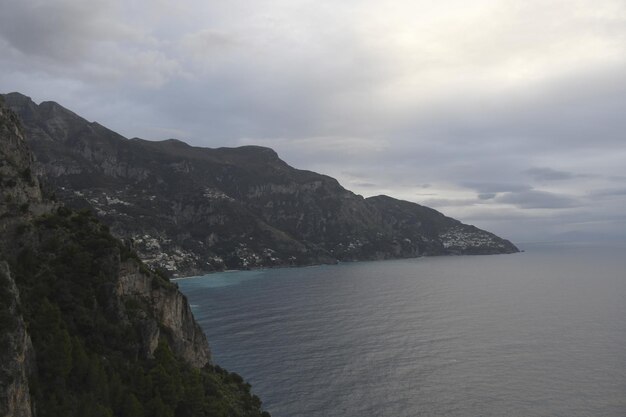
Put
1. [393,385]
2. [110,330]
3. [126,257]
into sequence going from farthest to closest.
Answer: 1. [393,385]
2. [126,257]
3. [110,330]

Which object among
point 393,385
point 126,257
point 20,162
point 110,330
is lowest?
point 393,385

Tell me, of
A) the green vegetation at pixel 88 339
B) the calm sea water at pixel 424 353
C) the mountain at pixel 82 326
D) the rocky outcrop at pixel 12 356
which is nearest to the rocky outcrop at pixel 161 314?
the mountain at pixel 82 326

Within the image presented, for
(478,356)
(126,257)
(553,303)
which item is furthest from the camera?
(553,303)

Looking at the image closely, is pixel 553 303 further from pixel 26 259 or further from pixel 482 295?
pixel 26 259

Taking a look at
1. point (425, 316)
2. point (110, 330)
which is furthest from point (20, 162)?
point (425, 316)

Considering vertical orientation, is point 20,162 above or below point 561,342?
above

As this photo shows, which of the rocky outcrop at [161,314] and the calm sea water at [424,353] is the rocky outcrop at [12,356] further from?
the calm sea water at [424,353]

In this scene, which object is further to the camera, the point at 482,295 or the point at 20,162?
the point at 482,295
